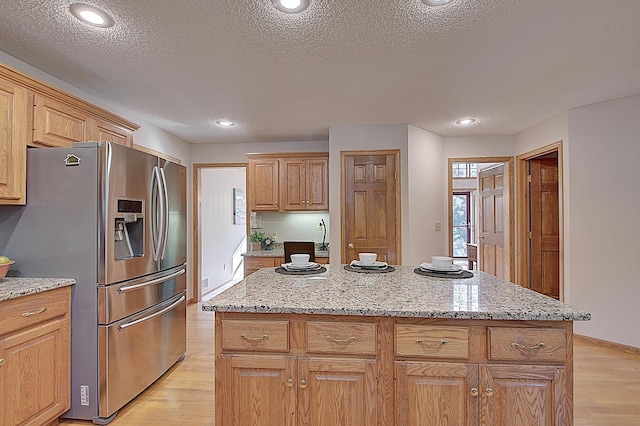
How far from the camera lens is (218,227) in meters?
6.37

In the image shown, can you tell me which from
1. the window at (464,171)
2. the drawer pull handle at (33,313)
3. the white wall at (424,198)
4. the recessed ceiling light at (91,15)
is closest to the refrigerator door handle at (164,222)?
the drawer pull handle at (33,313)

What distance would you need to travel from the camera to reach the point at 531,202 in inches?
186

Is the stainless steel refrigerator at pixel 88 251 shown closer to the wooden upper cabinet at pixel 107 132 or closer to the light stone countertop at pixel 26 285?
the light stone countertop at pixel 26 285

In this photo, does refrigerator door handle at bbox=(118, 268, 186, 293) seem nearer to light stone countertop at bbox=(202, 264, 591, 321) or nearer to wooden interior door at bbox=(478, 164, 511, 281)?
light stone countertop at bbox=(202, 264, 591, 321)

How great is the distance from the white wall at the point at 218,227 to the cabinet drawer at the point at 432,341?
4.49 m

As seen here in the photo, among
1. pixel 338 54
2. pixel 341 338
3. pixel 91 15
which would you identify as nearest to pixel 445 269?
pixel 341 338

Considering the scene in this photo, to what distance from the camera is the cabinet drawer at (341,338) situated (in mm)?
1504

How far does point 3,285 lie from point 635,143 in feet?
16.7

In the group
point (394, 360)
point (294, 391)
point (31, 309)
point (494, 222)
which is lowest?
point (294, 391)

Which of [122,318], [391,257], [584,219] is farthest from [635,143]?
[122,318]

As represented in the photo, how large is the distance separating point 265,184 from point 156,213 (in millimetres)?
2341

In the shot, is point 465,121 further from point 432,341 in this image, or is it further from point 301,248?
point 432,341

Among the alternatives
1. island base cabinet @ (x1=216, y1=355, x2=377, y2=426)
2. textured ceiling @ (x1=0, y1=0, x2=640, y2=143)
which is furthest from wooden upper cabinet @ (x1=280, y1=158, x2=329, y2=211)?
island base cabinet @ (x1=216, y1=355, x2=377, y2=426)

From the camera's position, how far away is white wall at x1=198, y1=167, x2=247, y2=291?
577 centimetres
